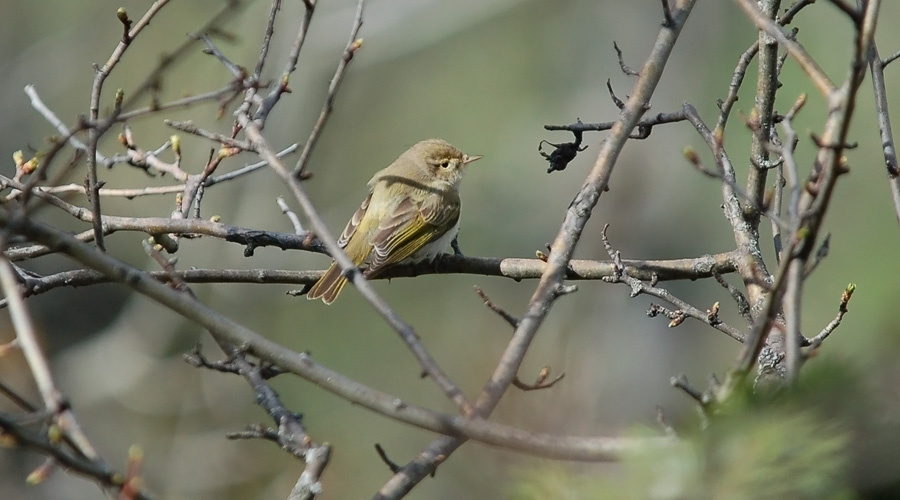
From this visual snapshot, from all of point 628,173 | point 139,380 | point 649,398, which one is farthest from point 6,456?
point 628,173

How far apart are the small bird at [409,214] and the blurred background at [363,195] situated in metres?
1.38

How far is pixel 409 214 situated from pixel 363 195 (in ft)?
35.4

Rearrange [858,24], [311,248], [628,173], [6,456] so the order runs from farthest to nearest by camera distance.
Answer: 1. [628,173]
2. [6,456]
3. [311,248]
4. [858,24]

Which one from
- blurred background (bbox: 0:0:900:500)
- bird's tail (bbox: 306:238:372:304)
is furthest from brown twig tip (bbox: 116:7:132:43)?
blurred background (bbox: 0:0:900:500)

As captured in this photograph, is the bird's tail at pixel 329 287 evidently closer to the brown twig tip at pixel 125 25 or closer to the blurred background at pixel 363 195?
the blurred background at pixel 363 195

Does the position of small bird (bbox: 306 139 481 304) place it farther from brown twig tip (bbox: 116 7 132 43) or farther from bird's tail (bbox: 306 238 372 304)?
brown twig tip (bbox: 116 7 132 43)

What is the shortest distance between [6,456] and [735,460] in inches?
451

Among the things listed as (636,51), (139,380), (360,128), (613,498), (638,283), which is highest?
(360,128)

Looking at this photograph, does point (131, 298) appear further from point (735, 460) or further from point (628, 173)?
point (735, 460)

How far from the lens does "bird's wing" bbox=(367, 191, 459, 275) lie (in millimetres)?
6070

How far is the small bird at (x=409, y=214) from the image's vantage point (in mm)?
6086

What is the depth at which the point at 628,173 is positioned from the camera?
15.1 meters

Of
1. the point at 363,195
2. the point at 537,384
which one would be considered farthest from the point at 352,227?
the point at 363,195

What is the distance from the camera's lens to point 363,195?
682 inches
